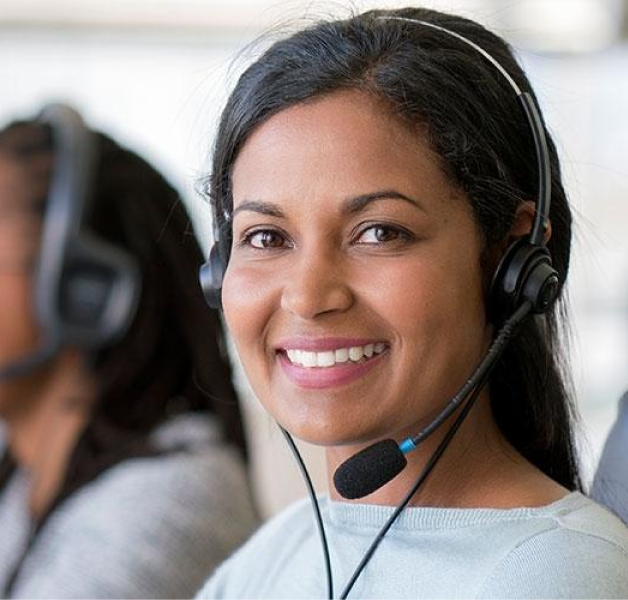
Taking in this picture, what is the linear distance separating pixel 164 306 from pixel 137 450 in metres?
0.23

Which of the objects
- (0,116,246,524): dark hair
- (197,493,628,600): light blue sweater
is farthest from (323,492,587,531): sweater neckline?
(0,116,246,524): dark hair

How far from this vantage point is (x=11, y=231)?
2000 millimetres

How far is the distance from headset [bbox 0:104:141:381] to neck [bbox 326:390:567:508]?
87 centimetres

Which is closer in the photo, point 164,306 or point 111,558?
point 111,558

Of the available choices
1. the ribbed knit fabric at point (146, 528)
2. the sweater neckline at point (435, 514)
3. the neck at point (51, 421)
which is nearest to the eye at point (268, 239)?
the sweater neckline at point (435, 514)

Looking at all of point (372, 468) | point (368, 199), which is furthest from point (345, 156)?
point (372, 468)

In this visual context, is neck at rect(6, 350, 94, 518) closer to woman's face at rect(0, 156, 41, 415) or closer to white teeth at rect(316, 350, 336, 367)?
woman's face at rect(0, 156, 41, 415)

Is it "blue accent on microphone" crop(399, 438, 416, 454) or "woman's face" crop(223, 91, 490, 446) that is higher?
"woman's face" crop(223, 91, 490, 446)

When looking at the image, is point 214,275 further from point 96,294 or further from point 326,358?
point 96,294

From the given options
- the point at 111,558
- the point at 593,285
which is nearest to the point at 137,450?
the point at 111,558

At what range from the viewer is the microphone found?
1062mm

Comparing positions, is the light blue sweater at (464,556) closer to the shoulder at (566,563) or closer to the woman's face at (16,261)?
the shoulder at (566,563)

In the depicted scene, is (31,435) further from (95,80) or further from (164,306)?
(95,80)

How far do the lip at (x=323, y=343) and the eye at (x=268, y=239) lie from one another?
0.28 ft
